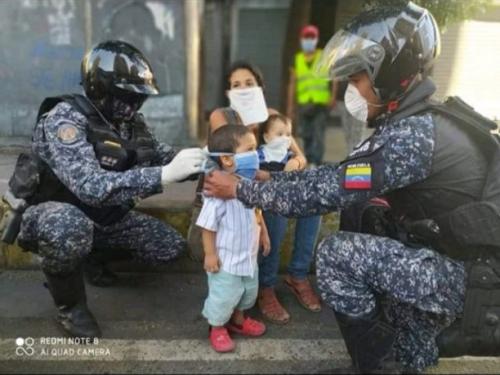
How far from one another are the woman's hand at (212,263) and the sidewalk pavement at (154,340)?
1.34 feet

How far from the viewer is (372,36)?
222cm

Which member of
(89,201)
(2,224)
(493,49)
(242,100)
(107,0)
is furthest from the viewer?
(107,0)

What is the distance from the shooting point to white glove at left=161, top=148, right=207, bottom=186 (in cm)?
225

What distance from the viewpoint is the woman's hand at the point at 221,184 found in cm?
224

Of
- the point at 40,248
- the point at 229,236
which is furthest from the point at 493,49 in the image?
the point at 40,248

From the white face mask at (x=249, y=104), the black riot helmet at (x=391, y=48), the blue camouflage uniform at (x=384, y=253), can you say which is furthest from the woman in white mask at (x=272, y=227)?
the black riot helmet at (x=391, y=48)

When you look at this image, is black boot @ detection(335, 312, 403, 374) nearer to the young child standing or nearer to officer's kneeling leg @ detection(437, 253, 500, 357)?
officer's kneeling leg @ detection(437, 253, 500, 357)

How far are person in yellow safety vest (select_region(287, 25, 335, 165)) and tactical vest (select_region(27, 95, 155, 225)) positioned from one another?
334 cm

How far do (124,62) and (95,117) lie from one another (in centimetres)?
31

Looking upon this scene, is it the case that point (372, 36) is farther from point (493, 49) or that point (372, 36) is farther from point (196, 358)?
point (493, 49)

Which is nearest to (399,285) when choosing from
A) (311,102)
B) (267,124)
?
(267,124)

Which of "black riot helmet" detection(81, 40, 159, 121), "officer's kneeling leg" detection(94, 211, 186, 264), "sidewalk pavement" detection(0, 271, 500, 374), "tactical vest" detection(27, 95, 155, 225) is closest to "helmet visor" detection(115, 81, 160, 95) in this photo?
"black riot helmet" detection(81, 40, 159, 121)

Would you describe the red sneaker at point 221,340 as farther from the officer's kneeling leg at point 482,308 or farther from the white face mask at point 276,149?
the officer's kneeling leg at point 482,308

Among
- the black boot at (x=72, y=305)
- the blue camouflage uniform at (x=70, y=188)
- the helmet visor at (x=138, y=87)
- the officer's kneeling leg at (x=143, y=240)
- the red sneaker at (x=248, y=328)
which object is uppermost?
the helmet visor at (x=138, y=87)
